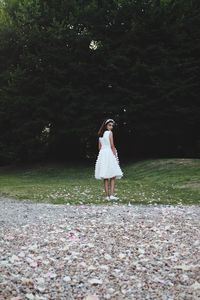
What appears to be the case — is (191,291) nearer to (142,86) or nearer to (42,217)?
(42,217)

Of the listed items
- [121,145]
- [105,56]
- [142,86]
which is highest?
[105,56]

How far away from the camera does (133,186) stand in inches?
795

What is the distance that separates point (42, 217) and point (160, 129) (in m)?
23.2

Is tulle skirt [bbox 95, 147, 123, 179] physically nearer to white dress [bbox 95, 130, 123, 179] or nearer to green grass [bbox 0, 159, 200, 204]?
white dress [bbox 95, 130, 123, 179]

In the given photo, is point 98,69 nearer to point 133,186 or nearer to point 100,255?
point 133,186

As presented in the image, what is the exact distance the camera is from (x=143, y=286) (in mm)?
6312

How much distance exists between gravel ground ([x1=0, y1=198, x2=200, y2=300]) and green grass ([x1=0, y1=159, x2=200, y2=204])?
125 inches

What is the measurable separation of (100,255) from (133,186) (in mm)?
Result: 12379

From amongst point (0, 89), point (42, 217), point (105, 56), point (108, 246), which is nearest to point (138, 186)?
point (42, 217)

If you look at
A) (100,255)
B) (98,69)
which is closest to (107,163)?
(100,255)

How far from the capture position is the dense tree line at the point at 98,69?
3288cm

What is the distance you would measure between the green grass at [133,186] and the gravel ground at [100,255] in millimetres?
3187

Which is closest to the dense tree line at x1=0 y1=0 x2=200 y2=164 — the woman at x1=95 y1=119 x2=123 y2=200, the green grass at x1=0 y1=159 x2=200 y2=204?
the green grass at x1=0 y1=159 x2=200 y2=204

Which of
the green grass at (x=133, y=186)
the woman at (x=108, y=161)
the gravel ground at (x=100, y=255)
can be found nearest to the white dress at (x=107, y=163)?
the woman at (x=108, y=161)
